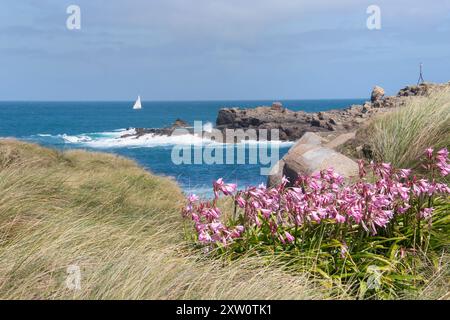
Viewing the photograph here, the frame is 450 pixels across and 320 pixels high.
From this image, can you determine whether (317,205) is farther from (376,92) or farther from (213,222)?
(376,92)

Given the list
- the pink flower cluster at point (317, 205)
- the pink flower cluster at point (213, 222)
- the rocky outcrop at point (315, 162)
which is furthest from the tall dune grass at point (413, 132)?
the pink flower cluster at point (213, 222)

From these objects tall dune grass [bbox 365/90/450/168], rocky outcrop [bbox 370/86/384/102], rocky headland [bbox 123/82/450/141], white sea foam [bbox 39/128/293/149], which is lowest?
white sea foam [bbox 39/128/293/149]

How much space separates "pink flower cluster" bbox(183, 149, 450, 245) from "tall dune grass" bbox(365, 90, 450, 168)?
10.9 feet

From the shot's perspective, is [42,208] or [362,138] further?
[362,138]

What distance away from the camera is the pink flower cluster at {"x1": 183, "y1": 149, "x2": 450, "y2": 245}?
14.4ft

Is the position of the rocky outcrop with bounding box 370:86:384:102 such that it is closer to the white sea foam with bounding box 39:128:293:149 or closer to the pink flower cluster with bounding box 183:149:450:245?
the white sea foam with bounding box 39:128:293:149

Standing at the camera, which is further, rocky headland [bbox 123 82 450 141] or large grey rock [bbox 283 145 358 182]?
rocky headland [bbox 123 82 450 141]

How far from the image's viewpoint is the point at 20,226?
5039mm

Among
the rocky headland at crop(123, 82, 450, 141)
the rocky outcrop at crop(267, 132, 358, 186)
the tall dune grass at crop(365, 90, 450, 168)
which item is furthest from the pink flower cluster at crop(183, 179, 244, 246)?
the rocky headland at crop(123, 82, 450, 141)

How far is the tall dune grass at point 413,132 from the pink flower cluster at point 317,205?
3.31 meters

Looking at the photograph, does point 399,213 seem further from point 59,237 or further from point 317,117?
point 317,117

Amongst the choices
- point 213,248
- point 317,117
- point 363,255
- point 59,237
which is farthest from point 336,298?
point 317,117

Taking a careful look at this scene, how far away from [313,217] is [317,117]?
59.1 m

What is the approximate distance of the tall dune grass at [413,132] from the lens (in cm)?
809
